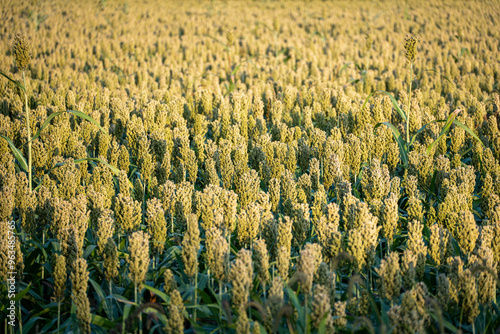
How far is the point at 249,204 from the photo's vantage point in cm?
316

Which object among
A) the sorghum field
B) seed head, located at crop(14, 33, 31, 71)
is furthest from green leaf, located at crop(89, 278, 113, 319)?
seed head, located at crop(14, 33, 31, 71)

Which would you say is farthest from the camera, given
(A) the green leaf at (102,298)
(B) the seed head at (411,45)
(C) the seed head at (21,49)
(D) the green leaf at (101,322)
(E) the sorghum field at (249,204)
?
(B) the seed head at (411,45)

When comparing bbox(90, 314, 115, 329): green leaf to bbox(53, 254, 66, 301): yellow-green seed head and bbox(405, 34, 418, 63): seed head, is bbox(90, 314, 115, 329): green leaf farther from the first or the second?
bbox(405, 34, 418, 63): seed head

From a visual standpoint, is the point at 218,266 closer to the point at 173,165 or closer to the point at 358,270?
the point at 358,270

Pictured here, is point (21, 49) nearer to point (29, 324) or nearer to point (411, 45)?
point (29, 324)

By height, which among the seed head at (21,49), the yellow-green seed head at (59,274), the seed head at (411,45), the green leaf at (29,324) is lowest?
the green leaf at (29,324)

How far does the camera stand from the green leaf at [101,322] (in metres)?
2.69

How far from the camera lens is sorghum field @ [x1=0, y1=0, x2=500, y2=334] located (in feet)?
8.26

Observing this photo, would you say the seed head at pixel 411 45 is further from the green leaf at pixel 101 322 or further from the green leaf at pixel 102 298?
the green leaf at pixel 101 322

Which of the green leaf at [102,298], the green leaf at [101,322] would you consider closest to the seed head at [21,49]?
the green leaf at [102,298]

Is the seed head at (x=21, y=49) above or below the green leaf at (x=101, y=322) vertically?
above

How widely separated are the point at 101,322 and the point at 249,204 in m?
1.25

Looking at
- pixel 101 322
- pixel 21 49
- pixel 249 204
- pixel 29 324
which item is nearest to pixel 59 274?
pixel 101 322

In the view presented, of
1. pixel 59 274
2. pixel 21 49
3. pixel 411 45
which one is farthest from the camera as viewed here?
pixel 411 45
